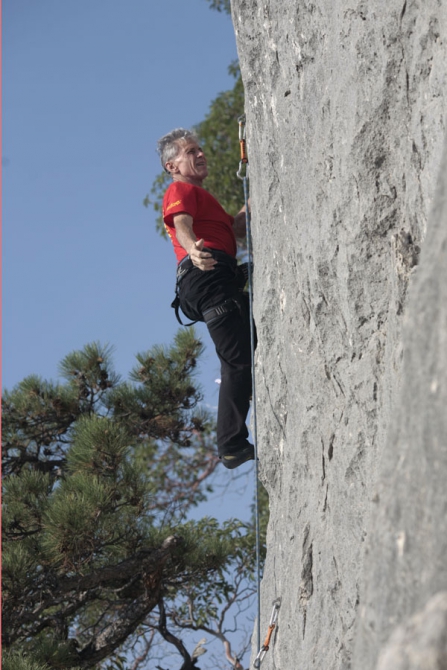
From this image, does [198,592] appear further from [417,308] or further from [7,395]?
[417,308]

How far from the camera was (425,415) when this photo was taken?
1.51 metres

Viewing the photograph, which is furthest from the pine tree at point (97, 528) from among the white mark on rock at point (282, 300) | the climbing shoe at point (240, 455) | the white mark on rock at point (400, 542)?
the white mark on rock at point (400, 542)

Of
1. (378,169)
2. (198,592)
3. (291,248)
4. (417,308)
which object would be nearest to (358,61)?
(378,169)

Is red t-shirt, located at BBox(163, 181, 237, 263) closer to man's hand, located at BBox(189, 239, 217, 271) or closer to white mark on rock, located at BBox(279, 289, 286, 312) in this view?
man's hand, located at BBox(189, 239, 217, 271)

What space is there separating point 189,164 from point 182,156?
57mm

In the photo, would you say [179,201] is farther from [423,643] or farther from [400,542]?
[423,643]

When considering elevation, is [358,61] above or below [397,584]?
above

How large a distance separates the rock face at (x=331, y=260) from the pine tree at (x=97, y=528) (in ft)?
4.21

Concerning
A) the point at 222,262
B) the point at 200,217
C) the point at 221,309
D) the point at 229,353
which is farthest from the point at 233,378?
the point at 200,217

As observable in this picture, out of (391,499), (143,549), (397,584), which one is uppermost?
(143,549)

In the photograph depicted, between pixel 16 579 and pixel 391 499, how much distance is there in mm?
3333

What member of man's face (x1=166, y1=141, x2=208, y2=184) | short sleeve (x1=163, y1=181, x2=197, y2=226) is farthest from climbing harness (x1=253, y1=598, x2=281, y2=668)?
man's face (x1=166, y1=141, x2=208, y2=184)

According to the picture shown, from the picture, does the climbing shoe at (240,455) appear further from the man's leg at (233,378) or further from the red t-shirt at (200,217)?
the red t-shirt at (200,217)

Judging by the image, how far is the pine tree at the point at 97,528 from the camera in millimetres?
4488
